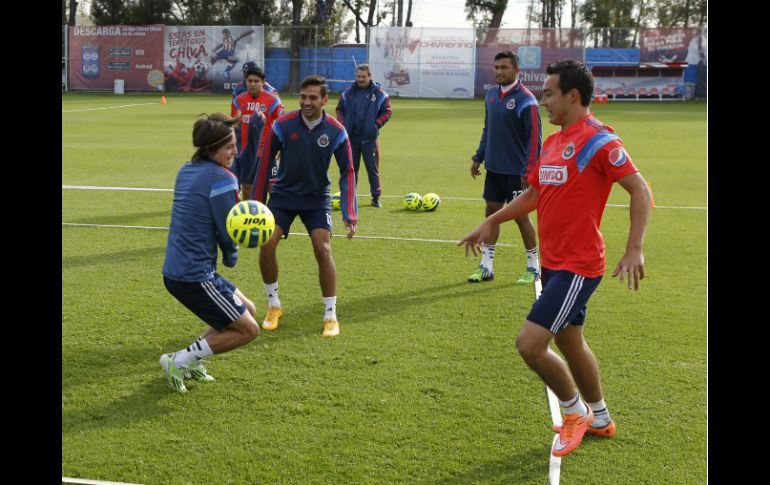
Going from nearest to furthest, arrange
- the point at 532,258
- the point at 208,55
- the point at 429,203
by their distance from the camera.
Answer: the point at 532,258 → the point at 429,203 → the point at 208,55

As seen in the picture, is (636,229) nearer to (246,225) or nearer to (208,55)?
(246,225)

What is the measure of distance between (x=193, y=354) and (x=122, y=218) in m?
7.65

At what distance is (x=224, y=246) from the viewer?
5457mm

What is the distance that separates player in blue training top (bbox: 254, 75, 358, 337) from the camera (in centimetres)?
731

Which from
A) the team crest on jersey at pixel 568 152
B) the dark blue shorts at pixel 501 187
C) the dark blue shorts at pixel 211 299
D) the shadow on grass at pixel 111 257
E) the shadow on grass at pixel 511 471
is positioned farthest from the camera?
the shadow on grass at pixel 111 257

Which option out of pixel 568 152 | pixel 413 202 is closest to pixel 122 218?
pixel 413 202

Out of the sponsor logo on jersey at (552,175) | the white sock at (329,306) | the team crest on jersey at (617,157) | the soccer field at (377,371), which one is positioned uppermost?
the team crest on jersey at (617,157)

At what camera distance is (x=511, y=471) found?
4.71 m

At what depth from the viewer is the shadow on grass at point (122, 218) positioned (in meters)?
12.4

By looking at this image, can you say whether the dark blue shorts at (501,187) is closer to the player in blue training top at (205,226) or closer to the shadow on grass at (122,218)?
the player in blue training top at (205,226)

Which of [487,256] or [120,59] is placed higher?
[120,59]

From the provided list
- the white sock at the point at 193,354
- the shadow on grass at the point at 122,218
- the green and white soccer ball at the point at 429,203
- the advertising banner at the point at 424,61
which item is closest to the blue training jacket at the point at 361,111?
the green and white soccer ball at the point at 429,203

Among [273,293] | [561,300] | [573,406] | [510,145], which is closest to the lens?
[561,300]
